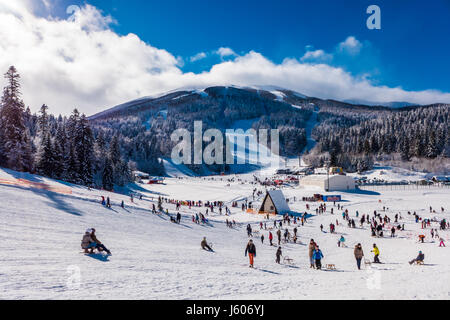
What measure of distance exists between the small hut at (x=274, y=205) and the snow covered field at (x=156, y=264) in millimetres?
12329

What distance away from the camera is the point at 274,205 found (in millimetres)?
36625

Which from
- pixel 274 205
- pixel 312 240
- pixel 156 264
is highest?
pixel 312 240

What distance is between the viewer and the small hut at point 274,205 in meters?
36.7

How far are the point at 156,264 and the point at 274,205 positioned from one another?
27.6 meters

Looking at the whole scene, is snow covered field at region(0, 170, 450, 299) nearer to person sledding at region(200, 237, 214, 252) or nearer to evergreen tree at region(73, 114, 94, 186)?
person sledding at region(200, 237, 214, 252)

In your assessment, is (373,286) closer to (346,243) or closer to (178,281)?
(178,281)

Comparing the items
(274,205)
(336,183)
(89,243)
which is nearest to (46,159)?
(274,205)

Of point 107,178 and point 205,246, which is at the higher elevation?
point 107,178

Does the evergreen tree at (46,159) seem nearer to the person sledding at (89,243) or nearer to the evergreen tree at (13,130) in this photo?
the evergreen tree at (13,130)

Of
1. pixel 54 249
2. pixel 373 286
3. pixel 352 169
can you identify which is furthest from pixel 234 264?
pixel 352 169

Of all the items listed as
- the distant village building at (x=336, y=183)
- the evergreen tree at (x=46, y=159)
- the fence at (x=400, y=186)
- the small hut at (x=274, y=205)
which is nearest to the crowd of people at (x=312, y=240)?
the small hut at (x=274, y=205)

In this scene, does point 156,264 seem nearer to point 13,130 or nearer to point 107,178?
point 13,130

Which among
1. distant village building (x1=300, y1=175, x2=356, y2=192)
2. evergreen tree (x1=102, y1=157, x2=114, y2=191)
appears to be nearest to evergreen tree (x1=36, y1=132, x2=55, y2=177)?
evergreen tree (x1=102, y1=157, x2=114, y2=191)

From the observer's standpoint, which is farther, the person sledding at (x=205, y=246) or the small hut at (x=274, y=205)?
the small hut at (x=274, y=205)
